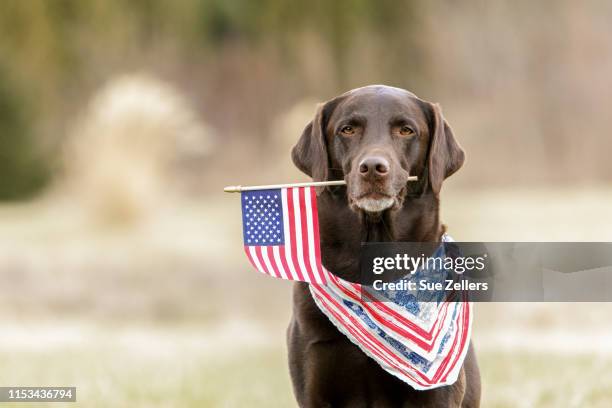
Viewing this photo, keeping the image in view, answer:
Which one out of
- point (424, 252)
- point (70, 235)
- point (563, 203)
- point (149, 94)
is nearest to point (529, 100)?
point (563, 203)


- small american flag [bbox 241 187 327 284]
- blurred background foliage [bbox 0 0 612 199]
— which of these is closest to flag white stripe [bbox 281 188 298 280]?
small american flag [bbox 241 187 327 284]

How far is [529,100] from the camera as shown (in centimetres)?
2253

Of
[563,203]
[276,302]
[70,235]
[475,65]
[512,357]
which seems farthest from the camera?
[475,65]

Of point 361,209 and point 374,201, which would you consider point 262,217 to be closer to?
point 361,209

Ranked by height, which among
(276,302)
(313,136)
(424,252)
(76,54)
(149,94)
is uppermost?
(76,54)

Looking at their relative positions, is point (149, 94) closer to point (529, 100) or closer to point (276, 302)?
point (276, 302)

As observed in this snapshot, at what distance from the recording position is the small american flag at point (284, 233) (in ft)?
12.2

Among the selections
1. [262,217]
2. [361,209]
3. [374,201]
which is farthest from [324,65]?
[374,201]

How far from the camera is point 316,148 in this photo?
3.77 m

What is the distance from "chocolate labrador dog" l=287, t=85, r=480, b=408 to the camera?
11.7 feet

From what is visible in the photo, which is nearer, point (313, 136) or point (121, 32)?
point (313, 136)

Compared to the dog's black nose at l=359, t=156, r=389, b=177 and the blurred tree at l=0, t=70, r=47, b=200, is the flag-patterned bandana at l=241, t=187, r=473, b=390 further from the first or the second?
the blurred tree at l=0, t=70, r=47, b=200

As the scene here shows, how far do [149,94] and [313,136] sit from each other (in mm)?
13066

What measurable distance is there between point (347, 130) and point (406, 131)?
0.75 feet
